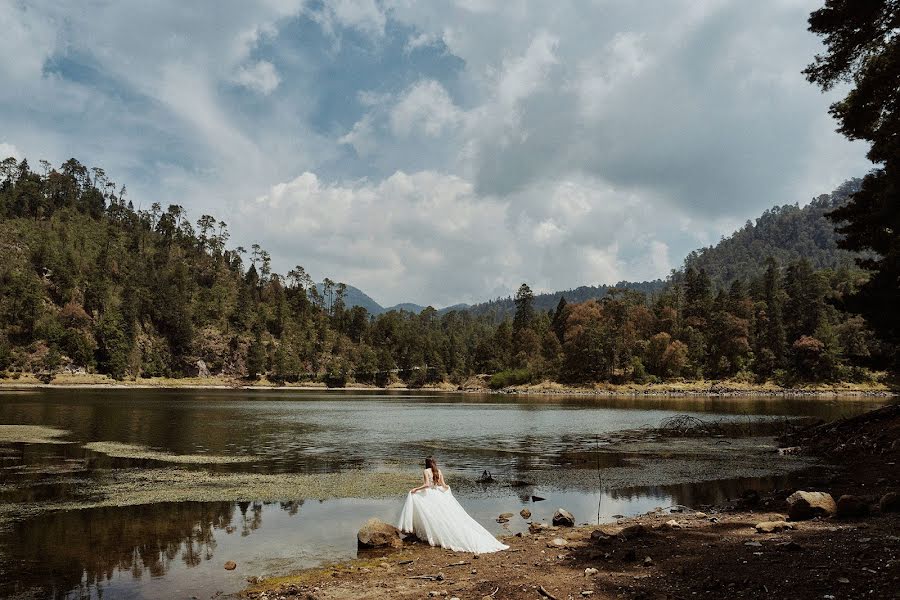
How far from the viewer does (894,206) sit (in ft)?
56.2

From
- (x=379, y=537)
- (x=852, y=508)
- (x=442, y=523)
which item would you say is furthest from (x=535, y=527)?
(x=852, y=508)

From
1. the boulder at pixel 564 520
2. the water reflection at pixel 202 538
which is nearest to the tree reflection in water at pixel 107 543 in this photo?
the water reflection at pixel 202 538

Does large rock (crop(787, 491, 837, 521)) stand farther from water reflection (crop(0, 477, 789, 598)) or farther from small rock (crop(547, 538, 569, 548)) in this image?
small rock (crop(547, 538, 569, 548))

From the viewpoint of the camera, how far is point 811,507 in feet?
56.5

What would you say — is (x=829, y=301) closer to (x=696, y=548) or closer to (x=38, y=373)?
(x=696, y=548)

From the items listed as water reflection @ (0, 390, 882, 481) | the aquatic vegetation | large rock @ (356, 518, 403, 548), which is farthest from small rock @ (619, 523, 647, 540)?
the aquatic vegetation

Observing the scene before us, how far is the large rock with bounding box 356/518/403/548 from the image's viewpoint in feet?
57.0

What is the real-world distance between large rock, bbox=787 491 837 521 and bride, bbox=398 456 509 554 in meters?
8.80

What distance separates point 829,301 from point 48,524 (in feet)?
144

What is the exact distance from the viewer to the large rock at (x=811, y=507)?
1719cm

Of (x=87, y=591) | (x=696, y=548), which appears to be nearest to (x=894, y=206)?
(x=696, y=548)

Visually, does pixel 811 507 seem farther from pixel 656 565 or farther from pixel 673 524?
pixel 656 565

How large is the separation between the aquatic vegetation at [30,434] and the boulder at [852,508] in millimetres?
46497

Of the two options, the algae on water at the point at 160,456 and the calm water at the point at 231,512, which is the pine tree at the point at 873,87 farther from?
the algae on water at the point at 160,456
